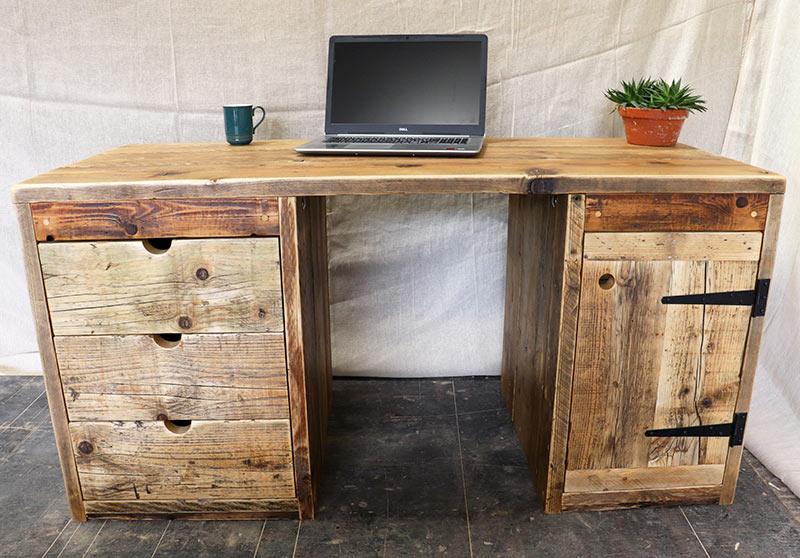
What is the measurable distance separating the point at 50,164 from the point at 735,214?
68.8 inches

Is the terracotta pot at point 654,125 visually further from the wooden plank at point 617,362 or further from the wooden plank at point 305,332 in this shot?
the wooden plank at point 305,332

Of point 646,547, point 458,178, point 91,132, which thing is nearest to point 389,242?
point 458,178

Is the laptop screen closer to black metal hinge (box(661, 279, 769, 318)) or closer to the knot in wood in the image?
black metal hinge (box(661, 279, 769, 318))

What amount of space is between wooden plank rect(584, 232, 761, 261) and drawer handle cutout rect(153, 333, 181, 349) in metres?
0.83

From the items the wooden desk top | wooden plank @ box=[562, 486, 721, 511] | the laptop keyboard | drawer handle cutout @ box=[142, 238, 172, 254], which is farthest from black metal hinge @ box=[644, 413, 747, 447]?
drawer handle cutout @ box=[142, 238, 172, 254]

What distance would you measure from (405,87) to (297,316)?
2.25 ft

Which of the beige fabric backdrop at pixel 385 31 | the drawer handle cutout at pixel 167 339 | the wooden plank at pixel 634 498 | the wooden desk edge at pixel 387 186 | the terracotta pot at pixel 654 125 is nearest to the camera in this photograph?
the wooden desk edge at pixel 387 186

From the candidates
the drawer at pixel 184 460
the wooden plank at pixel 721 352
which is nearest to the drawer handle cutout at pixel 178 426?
the drawer at pixel 184 460

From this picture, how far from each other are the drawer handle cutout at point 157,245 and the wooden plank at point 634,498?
3.23 ft

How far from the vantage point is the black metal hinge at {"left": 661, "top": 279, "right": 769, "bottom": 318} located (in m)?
1.33

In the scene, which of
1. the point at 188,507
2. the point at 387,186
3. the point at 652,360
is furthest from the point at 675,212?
the point at 188,507

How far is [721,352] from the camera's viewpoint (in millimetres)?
1375

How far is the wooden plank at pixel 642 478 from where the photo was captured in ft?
4.74

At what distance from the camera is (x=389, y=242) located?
1.96 m
